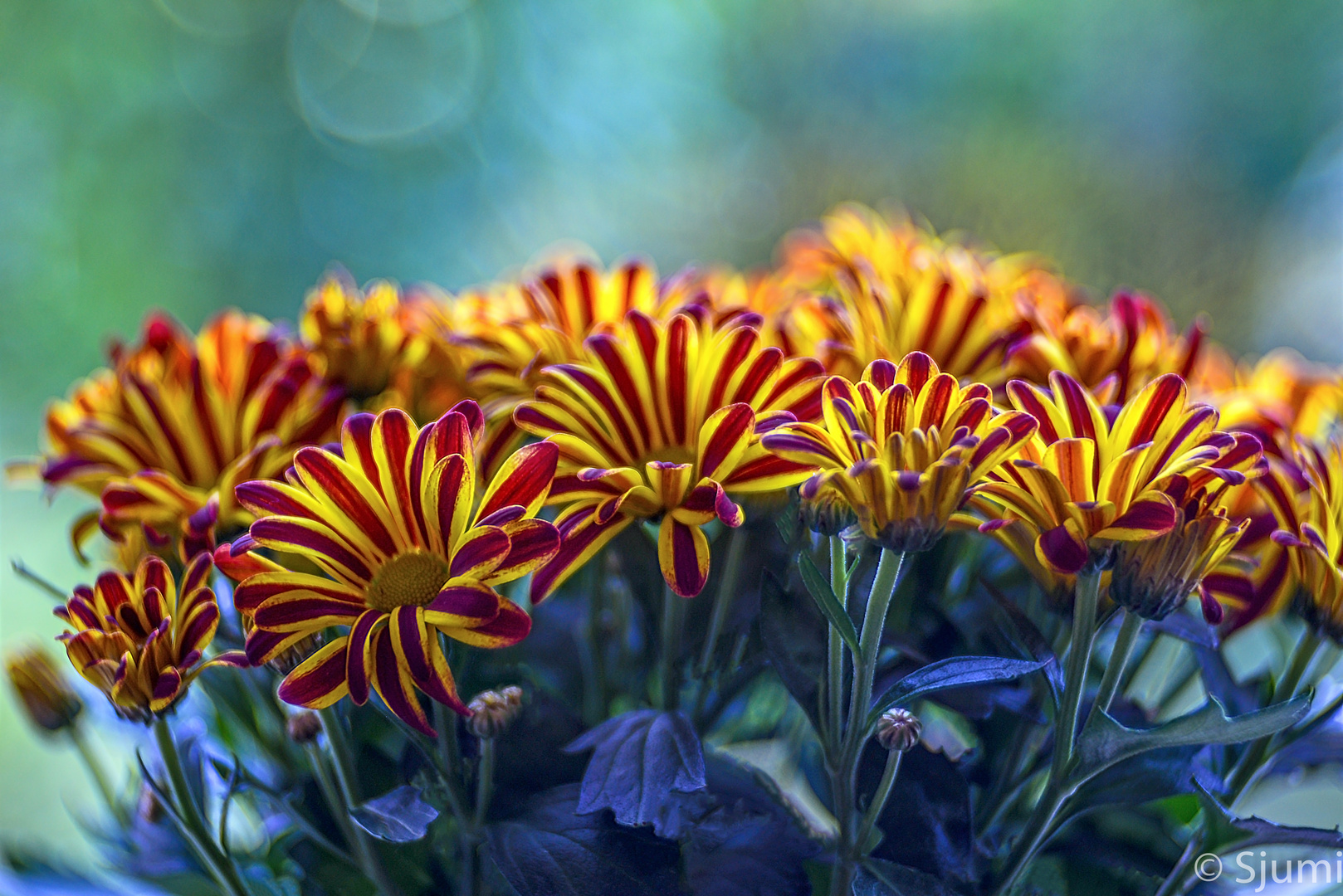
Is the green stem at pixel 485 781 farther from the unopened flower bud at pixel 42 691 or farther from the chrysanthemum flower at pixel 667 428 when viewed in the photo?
the unopened flower bud at pixel 42 691

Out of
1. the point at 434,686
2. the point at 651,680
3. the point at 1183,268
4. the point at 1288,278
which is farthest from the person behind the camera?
the point at 1288,278

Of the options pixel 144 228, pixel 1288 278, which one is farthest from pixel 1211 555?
pixel 144 228

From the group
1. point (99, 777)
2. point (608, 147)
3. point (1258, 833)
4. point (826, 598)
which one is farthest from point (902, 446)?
point (608, 147)

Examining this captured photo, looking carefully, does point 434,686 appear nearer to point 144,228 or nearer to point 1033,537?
point 1033,537

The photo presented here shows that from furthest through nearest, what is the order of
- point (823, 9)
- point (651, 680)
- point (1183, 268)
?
point (823, 9) < point (1183, 268) < point (651, 680)

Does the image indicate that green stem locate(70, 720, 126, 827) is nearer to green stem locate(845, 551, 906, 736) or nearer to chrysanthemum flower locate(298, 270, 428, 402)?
chrysanthemum flower locate(298, 270, 428, 402)

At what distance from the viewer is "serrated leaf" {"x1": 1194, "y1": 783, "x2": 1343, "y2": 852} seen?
0.24m

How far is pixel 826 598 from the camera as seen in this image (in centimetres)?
22

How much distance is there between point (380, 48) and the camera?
1997 mm

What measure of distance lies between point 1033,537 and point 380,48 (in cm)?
203

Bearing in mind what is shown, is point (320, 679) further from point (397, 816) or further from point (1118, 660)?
point (1118, 660)

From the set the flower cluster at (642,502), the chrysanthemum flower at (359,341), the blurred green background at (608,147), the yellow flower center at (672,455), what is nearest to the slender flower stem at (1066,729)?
the flower cluster at (642,502)

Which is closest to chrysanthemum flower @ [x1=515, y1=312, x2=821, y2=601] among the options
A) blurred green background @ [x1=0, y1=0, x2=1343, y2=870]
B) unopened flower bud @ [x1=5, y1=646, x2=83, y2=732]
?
unopened flower bud @ [x1=5, y1=646, x2=83, y2=732]

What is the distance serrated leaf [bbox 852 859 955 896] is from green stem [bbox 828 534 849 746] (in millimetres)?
32
